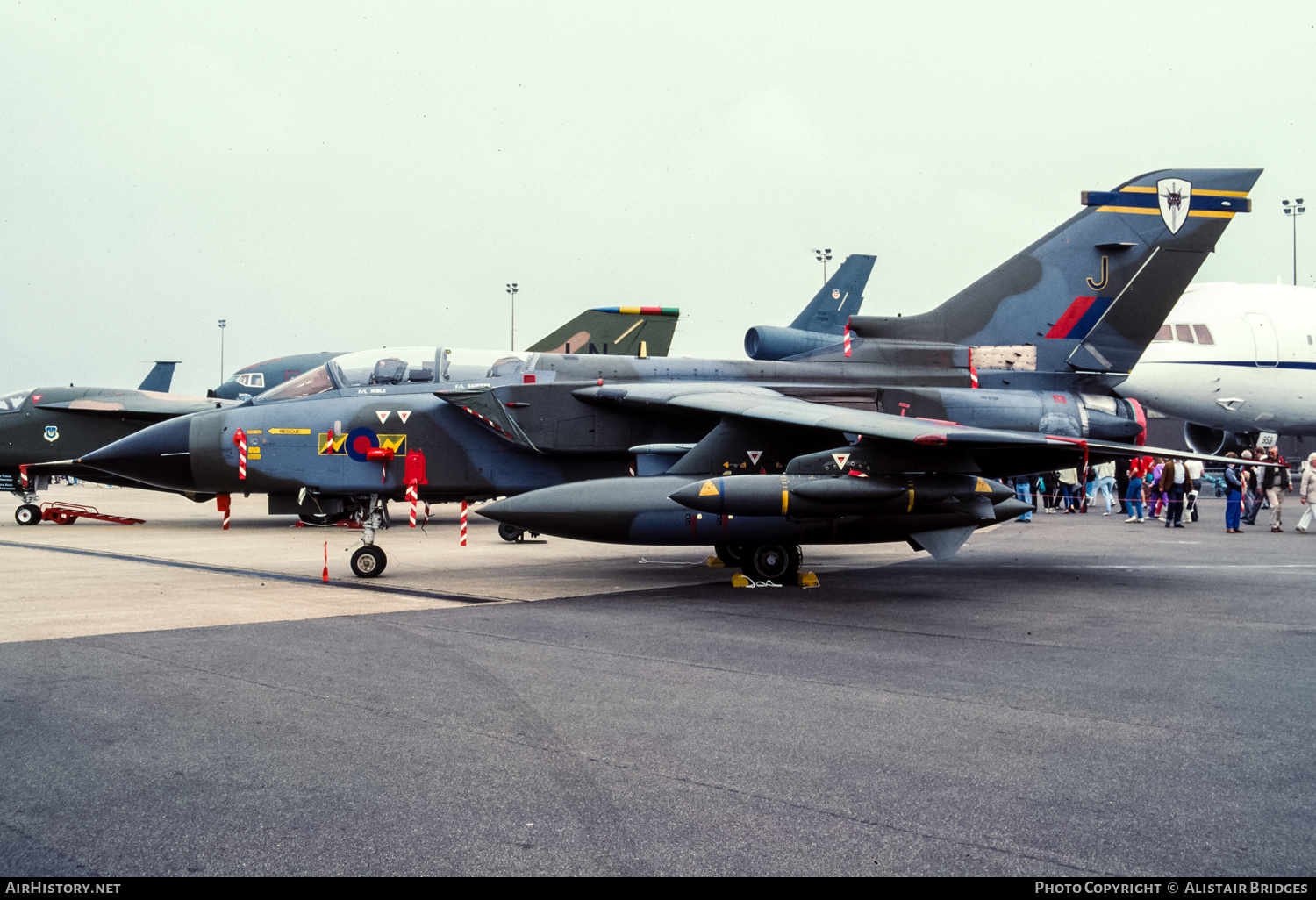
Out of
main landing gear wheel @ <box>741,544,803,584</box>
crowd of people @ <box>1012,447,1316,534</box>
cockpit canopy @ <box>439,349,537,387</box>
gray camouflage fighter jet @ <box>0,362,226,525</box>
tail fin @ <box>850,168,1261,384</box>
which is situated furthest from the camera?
gray camouflage fighter jet @ <box>0,362,226,525</box>

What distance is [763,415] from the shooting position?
375 inches

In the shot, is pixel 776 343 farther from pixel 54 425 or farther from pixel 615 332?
pixel 54 425

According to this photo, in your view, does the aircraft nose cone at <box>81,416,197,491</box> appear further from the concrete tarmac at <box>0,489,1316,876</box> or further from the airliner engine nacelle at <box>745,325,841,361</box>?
the airliner engine nacelle at <box>745,325,841,361</box>

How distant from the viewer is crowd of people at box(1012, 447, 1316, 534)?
18156 mm

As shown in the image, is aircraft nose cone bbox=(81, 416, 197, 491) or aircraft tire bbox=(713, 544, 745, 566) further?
aircraft tire bbox=(713, 544, 745, 566)

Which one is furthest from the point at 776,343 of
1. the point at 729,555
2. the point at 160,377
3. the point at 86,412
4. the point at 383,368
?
the point at 160,377

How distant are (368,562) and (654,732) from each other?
7181mm

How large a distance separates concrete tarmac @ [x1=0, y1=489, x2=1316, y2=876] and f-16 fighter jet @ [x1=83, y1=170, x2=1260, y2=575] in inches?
44.2

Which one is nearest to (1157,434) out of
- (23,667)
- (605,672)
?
(605,672)

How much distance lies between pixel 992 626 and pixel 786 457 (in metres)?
3.24

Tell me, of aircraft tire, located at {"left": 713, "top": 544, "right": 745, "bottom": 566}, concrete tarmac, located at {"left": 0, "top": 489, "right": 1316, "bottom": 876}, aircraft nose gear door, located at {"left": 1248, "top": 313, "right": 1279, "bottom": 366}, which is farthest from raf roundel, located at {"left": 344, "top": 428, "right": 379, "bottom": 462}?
aircraft nose gear door, located at {"left": 1248, "top": 313, "right": 1279, "bottom": 366}

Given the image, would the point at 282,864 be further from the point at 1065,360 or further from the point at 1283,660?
the point at 1065,360

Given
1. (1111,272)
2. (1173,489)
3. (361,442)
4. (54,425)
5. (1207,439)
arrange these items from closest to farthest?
(361,442) < (1111,272) < (1173,489) < (54,425) < (1207,439)

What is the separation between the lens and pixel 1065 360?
40.9 ft
